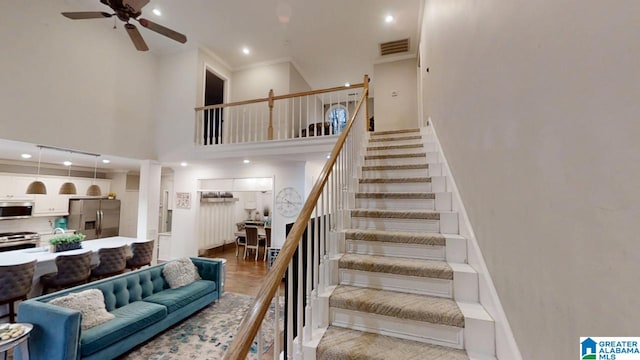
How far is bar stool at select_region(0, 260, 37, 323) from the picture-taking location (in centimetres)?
296

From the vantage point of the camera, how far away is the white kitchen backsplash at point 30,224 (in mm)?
5834

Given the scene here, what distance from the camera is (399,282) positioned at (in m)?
1.89

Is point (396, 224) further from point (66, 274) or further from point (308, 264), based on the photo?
point (66, 274)

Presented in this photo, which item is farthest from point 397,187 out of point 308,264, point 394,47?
point 394,47

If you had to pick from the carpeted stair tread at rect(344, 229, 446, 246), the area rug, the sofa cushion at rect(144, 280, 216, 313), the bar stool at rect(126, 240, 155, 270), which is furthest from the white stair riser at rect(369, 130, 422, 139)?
the bar stool at rect(126, 240, 155, 270)

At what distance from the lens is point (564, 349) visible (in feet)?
2.79

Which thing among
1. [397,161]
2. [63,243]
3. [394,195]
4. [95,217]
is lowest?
[63,243]

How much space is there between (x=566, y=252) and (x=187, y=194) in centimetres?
735

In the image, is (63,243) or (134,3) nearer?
(134,3)

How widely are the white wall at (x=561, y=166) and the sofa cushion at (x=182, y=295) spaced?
11.9ft

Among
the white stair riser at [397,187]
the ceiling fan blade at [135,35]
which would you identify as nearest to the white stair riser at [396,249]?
the white stair riser at [397,187]

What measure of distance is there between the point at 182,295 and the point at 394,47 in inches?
263

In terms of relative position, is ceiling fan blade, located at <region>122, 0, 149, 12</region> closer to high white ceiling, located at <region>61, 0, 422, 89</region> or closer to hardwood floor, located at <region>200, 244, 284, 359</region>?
high white ceiling, located at <region>61, 0, 422, 89</region>

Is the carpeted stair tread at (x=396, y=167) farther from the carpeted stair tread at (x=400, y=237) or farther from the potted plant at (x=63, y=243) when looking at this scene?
the potted plant at (x=63, y=243)
